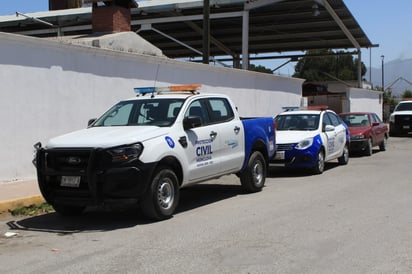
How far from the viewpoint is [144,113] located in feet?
28.6

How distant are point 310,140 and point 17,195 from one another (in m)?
7.05

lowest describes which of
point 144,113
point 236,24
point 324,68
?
point 144,113

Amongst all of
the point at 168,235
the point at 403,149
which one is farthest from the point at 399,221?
the point at 403,149

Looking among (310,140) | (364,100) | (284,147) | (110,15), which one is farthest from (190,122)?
(364,100)

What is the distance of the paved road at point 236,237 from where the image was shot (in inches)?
219

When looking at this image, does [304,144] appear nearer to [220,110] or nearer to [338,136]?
[338,136]

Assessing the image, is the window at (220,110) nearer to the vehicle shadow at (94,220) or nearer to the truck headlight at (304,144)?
the vehicle shadow at (94,220)

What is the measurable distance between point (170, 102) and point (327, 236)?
11.5 ft

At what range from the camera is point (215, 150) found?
8969 mm

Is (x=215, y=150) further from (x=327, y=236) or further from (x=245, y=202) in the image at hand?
(x=327, y=236)

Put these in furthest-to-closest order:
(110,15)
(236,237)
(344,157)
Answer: (110,15), (344,157), (236,237)

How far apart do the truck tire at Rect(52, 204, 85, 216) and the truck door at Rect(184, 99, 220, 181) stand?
73.2 inches

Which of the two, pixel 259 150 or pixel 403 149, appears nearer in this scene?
pixel 259 150

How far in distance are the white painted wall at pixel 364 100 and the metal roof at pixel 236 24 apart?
308 centimetres
